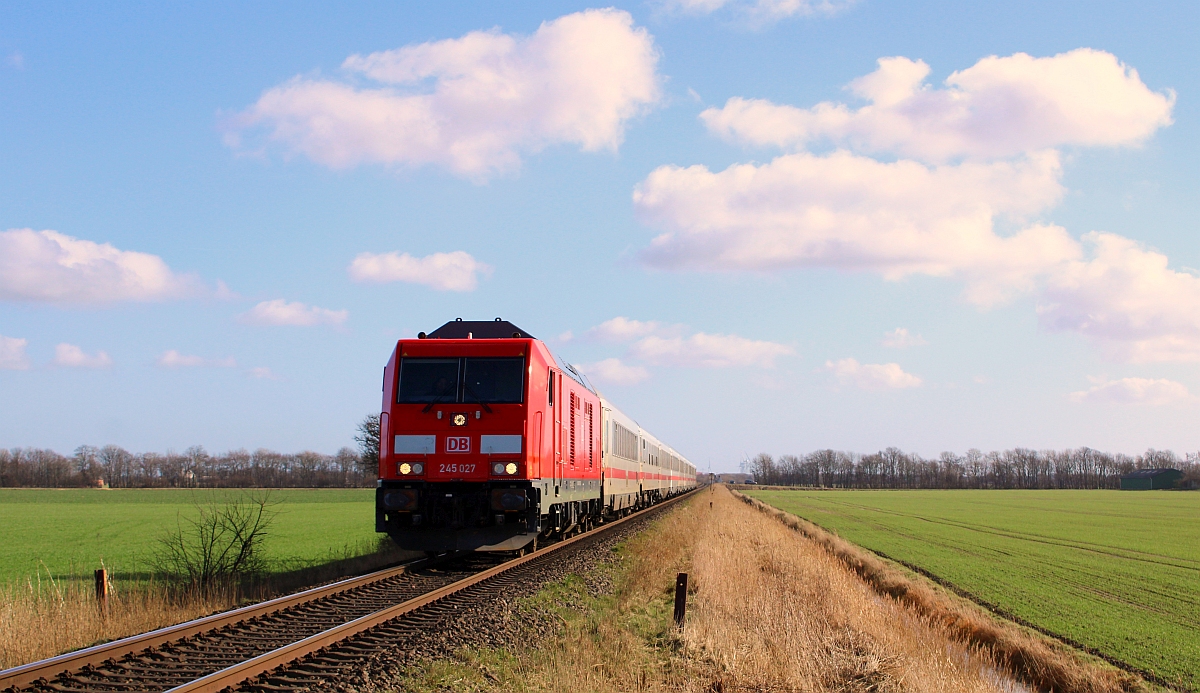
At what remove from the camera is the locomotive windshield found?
14.1 meters

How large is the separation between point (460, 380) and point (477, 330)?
2.21 meters

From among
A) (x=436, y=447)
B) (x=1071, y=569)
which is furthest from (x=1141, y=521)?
(x=436, y=447)

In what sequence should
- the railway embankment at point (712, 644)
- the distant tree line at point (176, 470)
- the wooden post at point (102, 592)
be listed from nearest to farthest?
the railway embankment at point (712, 644)
the wooden post at point (102, 592)
the distant tree line at point (176, 470)

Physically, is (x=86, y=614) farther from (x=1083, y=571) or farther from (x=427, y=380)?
(x=1083, y=571)

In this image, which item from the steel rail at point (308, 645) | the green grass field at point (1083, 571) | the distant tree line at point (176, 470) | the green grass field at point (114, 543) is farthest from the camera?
the distant tree line at point (176, 470)

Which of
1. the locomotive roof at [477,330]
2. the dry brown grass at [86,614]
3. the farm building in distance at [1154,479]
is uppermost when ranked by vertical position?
the locomotive roof at [477,330]

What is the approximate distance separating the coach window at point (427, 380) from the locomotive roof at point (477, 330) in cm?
106

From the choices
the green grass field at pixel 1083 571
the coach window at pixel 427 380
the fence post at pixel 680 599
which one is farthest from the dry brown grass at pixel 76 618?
the green grass field at pixel 1083 571

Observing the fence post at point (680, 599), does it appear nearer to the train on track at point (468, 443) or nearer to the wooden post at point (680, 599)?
the wooden post at point (680, 599)

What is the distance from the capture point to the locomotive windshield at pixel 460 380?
46.3 ft

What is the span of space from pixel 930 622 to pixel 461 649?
10477mm

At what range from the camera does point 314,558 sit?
20844mm

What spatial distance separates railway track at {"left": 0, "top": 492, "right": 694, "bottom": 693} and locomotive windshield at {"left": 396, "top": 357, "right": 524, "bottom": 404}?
3.11 meters

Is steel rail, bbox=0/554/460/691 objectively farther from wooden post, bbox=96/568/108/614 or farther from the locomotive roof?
the locomotive roof
